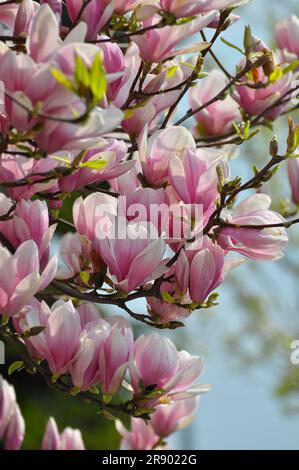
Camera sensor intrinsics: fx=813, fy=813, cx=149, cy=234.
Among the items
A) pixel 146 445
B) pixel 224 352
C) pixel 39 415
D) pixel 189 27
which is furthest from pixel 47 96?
pixel 224 352

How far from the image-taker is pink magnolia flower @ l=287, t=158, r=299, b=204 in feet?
3.54

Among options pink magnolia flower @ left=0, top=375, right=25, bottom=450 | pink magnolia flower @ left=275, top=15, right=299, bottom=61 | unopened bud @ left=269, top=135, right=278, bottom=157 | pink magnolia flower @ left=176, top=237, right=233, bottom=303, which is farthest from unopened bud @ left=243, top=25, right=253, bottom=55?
pink magnolia flower @ left=0, top=375, right=25, bottom=450

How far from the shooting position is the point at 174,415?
1.25 metres

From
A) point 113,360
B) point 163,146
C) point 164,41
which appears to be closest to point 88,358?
point 113,360

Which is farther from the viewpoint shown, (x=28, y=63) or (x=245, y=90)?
(x=245, y=90)

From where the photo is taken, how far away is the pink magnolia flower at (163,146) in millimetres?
875

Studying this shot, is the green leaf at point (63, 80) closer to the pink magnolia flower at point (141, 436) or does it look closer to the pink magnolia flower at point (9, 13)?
the pink magnolia flower at point (9, 13)

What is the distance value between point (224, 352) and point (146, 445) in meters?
5.13

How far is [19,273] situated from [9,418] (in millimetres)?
370

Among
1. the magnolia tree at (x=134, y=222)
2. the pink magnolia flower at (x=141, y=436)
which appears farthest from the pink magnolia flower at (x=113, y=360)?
the pink magnolia flower at (x=141, y=436)

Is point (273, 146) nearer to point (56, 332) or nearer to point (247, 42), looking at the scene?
point (247, 42)

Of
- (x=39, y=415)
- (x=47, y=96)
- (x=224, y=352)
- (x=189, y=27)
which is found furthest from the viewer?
(x=224, y=352)

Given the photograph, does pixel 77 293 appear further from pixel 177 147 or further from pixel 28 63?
pixel 28 63

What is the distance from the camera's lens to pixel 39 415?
14.0ft
